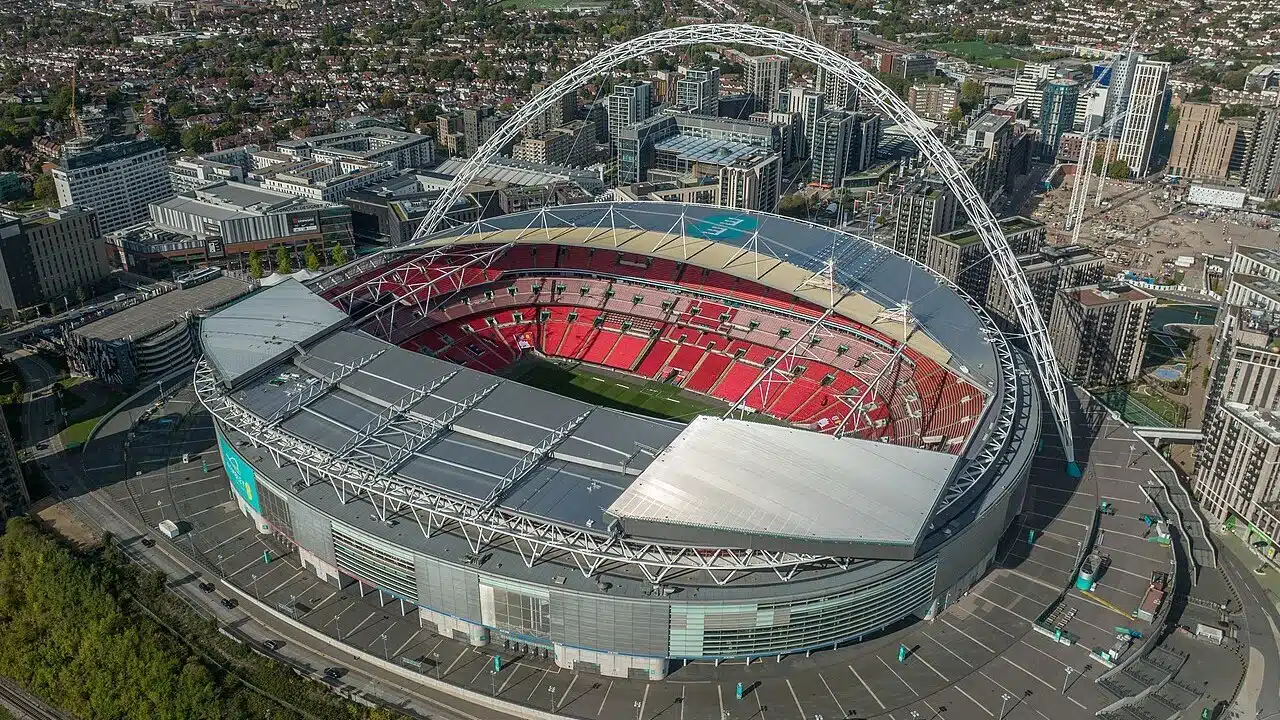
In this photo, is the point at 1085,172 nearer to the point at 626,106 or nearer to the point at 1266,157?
the point at 1266,157

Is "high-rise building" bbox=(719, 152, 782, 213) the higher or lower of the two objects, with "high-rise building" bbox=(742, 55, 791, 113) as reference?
lower

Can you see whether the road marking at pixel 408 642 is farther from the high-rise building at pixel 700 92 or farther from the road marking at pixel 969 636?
the high-rise building at pixel 700 92

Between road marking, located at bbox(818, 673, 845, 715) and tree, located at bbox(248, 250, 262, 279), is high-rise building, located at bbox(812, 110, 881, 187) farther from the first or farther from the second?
road marking, located at bbox(818, 673, 845, 715)

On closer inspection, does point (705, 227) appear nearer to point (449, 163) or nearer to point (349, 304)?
point (349, 304)

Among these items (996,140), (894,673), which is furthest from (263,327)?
(996,140)

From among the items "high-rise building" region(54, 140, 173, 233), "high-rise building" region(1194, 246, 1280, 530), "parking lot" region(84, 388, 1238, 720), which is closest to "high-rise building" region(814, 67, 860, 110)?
"high-rise building" region(1194, 246, 1280, 530)
